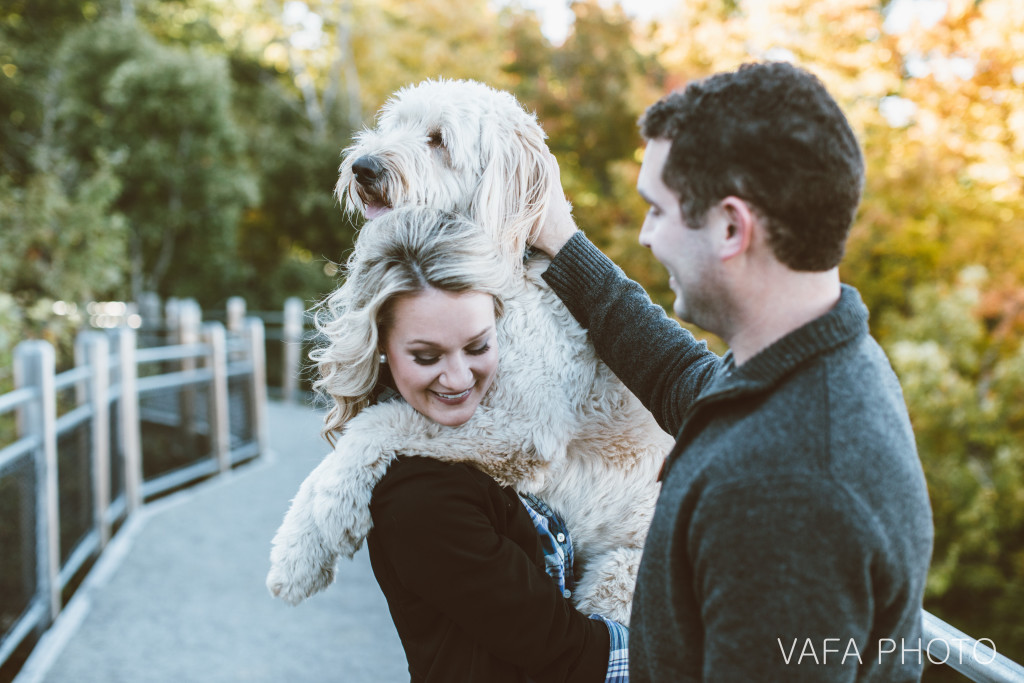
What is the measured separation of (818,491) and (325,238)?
1990cm

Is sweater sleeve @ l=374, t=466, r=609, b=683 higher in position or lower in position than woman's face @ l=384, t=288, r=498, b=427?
lower

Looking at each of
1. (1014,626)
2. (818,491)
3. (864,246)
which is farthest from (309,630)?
(864,246)

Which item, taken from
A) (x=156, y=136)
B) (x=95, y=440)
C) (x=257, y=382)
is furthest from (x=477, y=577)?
(x=156, y=136)

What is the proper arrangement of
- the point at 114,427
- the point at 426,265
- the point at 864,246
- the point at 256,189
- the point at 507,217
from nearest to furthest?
the point at 426,265, the point at 507,217, the point at 114,427, the point at 864,246, the point at 256,189

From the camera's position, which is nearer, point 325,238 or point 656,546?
point 656,546

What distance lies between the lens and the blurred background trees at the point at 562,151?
7.30 meters

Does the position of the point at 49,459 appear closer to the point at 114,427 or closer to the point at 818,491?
the point at 114,427

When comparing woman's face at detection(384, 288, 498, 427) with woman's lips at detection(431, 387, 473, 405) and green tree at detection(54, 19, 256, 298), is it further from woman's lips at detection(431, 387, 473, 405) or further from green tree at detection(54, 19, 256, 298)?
green tree at detection(54, 19, 256, 298)

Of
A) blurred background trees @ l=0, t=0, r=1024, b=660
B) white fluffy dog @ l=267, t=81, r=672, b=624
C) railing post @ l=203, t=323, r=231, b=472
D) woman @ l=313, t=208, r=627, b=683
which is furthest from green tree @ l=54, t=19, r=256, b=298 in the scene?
woman @ l=313, t=208, r=627, b=683

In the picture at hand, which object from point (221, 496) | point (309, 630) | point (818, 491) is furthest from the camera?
point (221, 496)

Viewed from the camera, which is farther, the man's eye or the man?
the man's eye

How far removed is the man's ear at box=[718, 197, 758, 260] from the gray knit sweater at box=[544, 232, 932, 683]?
0.48 feet

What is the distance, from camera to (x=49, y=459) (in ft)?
15.0

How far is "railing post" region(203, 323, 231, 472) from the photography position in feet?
26.1
